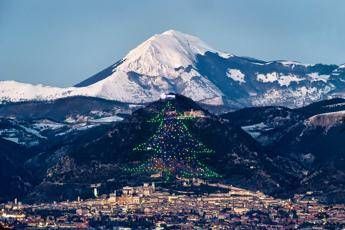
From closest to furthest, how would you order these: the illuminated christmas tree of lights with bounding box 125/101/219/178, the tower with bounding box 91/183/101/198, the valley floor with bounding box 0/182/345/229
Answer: the valley floor with bounding box 0/182/345/229 → the tower with bounding box 91/183/101/198 → the illuminated christmas tree of lights with bounding box 125/101/219/178

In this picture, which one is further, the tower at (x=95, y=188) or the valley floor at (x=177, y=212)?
the tower at (x=95, y=188)

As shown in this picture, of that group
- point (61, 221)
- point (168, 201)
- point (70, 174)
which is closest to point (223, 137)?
point (70, 174)

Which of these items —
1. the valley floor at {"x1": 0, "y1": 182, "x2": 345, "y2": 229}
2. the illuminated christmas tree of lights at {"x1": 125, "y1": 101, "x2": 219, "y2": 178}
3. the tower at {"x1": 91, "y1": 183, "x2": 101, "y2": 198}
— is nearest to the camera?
the valley floor at {"x1": 0, "y1": 182, "x2": 345, "y2": 229}

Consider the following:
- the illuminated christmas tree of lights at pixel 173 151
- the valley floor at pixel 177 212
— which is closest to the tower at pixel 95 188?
the valley floor at pixel 177 212

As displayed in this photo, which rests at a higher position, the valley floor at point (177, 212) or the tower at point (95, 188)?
the tower at point (95, 188)

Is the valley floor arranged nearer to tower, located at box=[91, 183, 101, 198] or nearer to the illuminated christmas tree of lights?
tower, located at box=[91, 183, 101, 198]

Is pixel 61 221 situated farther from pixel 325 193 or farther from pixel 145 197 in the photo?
pixel 325 193

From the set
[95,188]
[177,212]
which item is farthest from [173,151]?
[177,212]

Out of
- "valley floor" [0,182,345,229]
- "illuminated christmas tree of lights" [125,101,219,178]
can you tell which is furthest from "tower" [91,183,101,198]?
"illuminated christmas tree of lights" [125,101,219,178]

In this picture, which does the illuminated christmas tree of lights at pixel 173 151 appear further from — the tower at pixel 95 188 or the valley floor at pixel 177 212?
the valley floor at pixel 177 212

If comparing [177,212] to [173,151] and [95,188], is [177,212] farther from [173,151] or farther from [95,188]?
[173,151]
